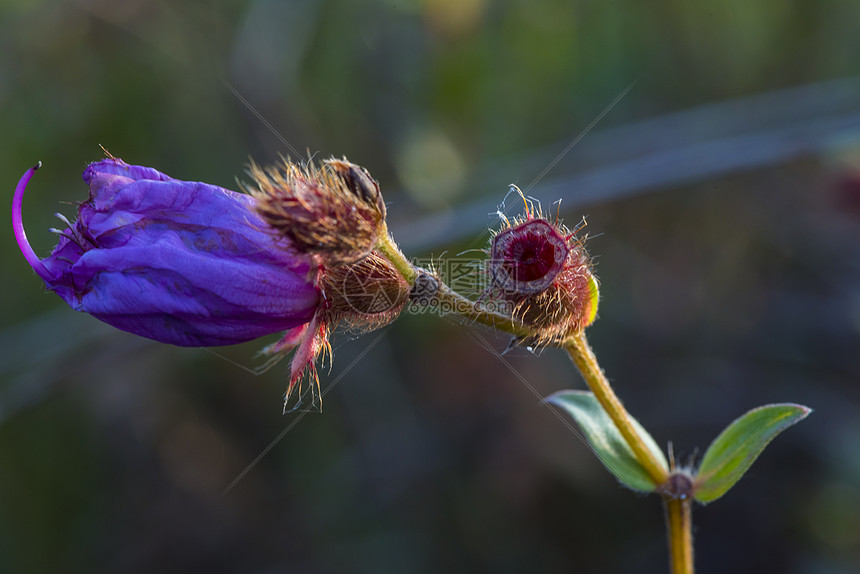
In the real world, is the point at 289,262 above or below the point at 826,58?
below

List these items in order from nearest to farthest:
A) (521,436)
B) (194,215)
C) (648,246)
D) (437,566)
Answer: (194,215)
(437,566)
(521,436)
(648,246)

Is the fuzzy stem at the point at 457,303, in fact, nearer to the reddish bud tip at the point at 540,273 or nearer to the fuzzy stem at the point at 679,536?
the reddish bud tip at the point at 540,273

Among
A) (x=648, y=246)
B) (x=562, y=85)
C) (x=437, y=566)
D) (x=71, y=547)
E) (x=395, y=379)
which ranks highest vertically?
(x=562, y=85)

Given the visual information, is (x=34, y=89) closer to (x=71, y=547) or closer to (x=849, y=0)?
(x=71, y=547)

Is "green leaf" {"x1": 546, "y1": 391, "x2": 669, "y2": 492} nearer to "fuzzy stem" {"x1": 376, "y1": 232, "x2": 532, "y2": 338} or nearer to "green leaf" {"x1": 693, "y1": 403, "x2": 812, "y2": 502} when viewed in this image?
"green leaf" {"x1": 693, "y1": 403, "x2": 812, "y2": 502}

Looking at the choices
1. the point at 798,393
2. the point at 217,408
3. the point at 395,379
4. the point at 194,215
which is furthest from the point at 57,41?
the point at 798,393

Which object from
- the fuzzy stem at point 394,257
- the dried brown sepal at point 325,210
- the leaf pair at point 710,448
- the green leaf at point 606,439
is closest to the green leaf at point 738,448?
the leaf pair at point 710,448

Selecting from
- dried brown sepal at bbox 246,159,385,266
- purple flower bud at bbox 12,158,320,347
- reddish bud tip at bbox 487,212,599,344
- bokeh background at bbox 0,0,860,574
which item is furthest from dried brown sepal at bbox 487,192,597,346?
bokeh background at bbox 0,0,860,574
